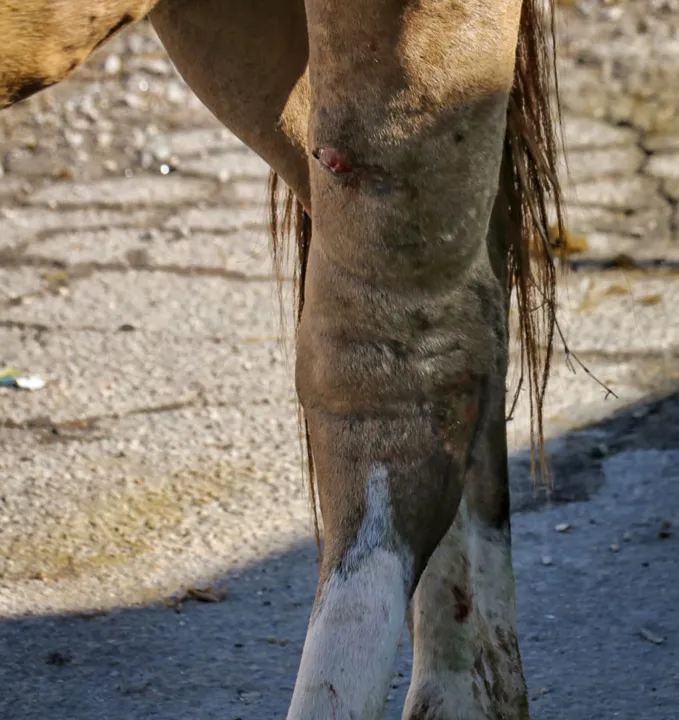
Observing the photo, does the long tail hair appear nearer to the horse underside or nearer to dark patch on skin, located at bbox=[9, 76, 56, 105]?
the horse underside

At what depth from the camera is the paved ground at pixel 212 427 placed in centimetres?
222

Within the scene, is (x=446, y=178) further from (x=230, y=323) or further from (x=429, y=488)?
(x=230, y=323)

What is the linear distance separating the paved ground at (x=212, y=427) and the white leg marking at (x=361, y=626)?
2.34 ft

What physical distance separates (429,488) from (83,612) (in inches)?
43.7

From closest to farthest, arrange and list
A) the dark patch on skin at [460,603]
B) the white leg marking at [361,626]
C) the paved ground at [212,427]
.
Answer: the white leg marking at [361,626], the dark patch on skin at [460,603], the paved ground at [212,427]

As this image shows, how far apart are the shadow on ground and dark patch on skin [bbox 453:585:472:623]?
380 mm

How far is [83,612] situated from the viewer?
7.80 feet

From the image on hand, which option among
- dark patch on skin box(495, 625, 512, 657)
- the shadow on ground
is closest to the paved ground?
the shadow on ground

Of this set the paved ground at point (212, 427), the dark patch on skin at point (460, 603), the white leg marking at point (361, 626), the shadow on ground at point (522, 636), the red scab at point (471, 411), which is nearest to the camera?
the white leg marking at point (361, 626)

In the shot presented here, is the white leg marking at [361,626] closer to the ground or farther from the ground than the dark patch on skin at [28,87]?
closer to the ground

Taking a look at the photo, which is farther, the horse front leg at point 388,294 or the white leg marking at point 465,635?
the white leg marking at point 465,635

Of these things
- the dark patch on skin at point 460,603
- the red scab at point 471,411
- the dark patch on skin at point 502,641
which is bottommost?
the dark patch on skin at point 502,641

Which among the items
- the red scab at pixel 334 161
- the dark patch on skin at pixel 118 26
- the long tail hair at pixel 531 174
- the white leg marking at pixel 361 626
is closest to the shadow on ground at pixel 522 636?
the long tail hair at pixel 531 174

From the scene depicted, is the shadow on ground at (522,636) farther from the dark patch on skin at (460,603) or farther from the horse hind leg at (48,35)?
the horse hind leg at (48,35)
